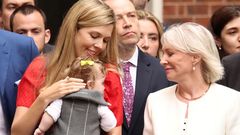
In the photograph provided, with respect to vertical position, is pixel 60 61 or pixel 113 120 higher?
pixel 60 61

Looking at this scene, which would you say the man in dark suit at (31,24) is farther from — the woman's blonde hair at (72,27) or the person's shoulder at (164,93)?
the person's shoulder at (164,93)

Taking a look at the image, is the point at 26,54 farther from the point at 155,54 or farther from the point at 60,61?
the point at 155,54

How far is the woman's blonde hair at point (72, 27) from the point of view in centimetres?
441

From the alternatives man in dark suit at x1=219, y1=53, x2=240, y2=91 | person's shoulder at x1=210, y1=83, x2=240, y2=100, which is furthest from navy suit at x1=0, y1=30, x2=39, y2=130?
man in dark suit at x1=219, y1=53, x2=240, y2=91

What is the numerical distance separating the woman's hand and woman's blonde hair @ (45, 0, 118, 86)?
11 centimetres

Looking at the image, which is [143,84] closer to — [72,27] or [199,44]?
[199,44]

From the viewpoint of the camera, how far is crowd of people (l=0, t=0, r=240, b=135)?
4.24m

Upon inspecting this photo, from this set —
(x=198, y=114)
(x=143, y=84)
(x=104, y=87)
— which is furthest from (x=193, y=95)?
(x=104, y=87)

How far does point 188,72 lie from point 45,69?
82cm

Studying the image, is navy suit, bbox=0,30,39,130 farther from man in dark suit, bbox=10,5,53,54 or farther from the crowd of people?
man in dark suit, bbox=10,5,53,54

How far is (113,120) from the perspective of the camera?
4305 mm

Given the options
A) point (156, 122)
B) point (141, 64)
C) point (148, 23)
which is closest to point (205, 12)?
point (148, 23)

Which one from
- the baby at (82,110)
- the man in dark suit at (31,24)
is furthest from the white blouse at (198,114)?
the man in dark suit at (31,24)

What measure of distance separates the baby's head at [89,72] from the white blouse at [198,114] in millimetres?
454
